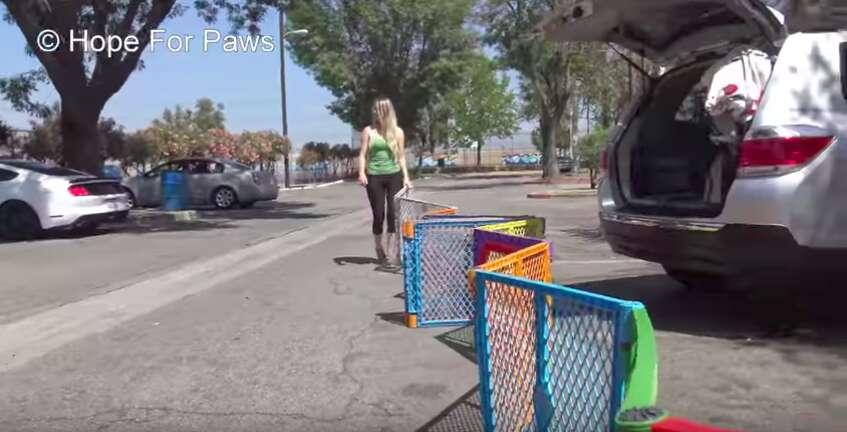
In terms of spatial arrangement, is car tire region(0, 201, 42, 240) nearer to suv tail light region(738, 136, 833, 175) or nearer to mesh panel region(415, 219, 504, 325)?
mesh panel region(415, 219, 504, 325)

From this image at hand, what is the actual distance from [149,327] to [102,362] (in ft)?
3.39

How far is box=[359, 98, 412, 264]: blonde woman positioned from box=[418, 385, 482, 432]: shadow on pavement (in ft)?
14.8

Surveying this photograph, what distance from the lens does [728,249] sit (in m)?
5.05

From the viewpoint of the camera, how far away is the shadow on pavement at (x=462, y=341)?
548cm

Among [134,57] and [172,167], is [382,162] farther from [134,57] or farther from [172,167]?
[172,167]

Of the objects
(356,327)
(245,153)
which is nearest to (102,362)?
(356,327)

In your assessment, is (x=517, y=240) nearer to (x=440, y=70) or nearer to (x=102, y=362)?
(x=102, y=362)

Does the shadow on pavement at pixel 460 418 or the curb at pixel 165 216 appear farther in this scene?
the curb at pixel 165 216

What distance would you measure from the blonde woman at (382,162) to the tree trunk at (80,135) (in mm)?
9884

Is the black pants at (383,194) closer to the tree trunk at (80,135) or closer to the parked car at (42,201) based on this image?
the parked car at (42,201)

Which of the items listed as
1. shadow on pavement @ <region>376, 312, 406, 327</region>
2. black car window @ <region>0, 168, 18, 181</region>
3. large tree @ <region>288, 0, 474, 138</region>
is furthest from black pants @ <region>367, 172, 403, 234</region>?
large tree @ <region>288, 0, 474, 138</region>

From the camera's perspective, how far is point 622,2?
19.4 ft

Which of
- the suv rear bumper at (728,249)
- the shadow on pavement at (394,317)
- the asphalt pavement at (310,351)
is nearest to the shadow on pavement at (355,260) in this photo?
the asphalt pavement at (310,351)

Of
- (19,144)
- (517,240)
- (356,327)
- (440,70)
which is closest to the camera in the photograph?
(517,240)
